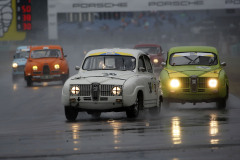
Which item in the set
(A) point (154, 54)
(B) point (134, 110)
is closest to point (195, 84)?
(B) point (134, 110)

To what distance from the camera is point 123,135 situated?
1117 centimetres

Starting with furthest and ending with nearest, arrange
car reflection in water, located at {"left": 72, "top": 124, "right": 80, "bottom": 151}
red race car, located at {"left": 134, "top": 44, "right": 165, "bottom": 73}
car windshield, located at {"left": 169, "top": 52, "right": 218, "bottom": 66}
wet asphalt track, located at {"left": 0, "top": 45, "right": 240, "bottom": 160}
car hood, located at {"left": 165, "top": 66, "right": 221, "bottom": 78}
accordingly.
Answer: red race car, located at {"left": 134, "top": 44, "right": 165, "bottom": 73}, car windshield, located at {"left": 169, "top": 52, "right": 218, "bottom": 66}, car hood, located at {"left": 165, "top": 66, "right": 221, "bottom": 78}, car reflection in water, located at {"left": 72, "top": 124, "right": 80, "bottom": 151}, wet asphalt track, located at {"left": 0, "top": 45, "right": 240, "bottom": 160}

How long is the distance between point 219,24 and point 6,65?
146 ft

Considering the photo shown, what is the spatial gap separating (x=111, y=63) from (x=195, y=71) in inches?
112

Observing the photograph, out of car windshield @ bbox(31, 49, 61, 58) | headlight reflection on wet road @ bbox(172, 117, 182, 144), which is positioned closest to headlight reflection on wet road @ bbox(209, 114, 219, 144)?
headlight reflection on wet road @ bbox(172, 117, 182, 144)

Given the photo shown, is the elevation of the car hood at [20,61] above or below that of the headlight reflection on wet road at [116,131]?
below

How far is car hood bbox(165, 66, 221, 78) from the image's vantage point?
56.4 ft

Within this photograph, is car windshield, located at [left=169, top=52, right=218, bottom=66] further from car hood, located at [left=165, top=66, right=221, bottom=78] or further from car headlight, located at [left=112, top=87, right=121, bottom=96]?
car headlight, located at [left=112, top=87, right=121, bottom=96]

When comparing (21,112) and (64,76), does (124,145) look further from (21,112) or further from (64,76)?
(64,76)

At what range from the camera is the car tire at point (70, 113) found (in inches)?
567

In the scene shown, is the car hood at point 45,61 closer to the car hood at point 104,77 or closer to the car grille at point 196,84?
the car grille at point 196,84

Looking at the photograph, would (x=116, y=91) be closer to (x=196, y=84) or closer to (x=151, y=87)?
(x=151, y=87)

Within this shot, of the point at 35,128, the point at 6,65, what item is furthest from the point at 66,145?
the point at 6,65

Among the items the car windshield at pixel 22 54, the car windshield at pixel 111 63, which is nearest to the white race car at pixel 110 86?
the car windshield at pixel 111 63
